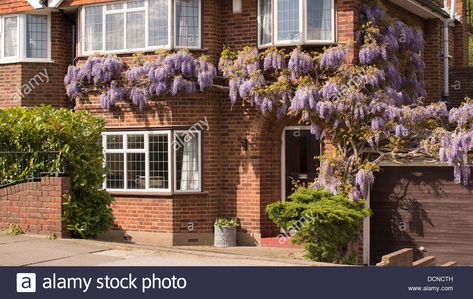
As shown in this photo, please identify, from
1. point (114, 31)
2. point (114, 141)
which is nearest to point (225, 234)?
point (114, 141)

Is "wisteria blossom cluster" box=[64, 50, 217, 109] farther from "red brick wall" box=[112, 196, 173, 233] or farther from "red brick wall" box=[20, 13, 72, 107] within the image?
"red brick wall" box=[112, 196, 173, 233]

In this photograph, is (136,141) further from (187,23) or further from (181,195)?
(187,23)

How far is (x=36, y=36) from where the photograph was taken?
19.1m

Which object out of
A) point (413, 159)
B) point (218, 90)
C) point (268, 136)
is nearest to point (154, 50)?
point (218, 90)

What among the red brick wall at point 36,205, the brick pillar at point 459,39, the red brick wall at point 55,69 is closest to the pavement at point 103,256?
the red brick wall at point 36,205

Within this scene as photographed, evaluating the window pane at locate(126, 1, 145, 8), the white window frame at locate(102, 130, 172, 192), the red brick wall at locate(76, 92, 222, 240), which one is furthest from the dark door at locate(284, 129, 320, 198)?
the window pane at locate(126, 1, 145, 8)

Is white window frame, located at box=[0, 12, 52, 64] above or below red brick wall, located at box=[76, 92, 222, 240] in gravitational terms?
above

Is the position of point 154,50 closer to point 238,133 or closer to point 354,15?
point 238,133

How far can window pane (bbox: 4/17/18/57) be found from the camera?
19172mm

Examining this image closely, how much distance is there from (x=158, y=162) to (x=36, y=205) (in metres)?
4.46

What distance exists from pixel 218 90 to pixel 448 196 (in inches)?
224

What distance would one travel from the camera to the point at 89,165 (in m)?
12.6

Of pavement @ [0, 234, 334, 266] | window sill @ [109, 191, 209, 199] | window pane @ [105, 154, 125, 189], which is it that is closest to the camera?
pavement @ [0, 234, 334, 266]

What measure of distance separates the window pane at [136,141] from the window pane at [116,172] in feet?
1.32
